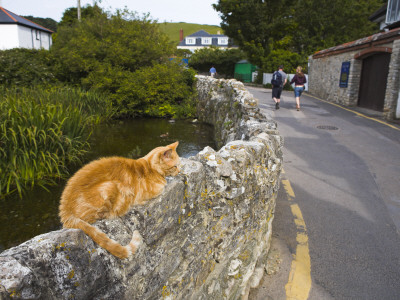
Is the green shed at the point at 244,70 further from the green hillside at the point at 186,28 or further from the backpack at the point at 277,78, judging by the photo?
the green hillside at the point at 186,28

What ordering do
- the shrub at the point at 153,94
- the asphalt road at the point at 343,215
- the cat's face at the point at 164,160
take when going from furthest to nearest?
the shrub at the point at 153,94 < the asphalt road at the point at 343,215 < the cat's face at the point at 164,160

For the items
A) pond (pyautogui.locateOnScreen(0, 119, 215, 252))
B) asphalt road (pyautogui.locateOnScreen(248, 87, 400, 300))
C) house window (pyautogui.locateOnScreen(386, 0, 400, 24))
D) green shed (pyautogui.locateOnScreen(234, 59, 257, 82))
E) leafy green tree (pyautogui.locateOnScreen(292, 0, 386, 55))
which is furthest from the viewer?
green shed (pyautogui.locateOnScreen(234, 59, 257, 82))

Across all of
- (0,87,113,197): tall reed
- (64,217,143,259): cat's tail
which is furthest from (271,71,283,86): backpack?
(64,217,143,259): cat's tail

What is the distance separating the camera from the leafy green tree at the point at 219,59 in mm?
49312

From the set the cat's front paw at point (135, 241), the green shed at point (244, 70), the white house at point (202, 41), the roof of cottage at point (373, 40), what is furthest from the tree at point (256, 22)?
the white house at point (202, 41)

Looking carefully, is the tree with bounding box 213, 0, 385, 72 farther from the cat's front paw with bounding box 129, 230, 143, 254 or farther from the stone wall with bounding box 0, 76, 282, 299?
the cat's front paw with bounding box 129, 230, 143, 254

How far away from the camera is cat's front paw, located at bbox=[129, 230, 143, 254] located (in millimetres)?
1975

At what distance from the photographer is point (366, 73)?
724 inches

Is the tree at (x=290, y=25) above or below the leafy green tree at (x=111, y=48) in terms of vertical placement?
above

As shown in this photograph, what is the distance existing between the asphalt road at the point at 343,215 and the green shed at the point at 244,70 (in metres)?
34.8

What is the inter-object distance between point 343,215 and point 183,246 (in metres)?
4.15

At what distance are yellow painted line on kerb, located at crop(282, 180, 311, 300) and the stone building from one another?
1184 cm

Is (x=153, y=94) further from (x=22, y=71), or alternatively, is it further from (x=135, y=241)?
(x=135, y=241)

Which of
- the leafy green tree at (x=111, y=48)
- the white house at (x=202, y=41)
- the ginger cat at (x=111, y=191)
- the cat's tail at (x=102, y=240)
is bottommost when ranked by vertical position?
the cat's tail at (x=102, y=240)
